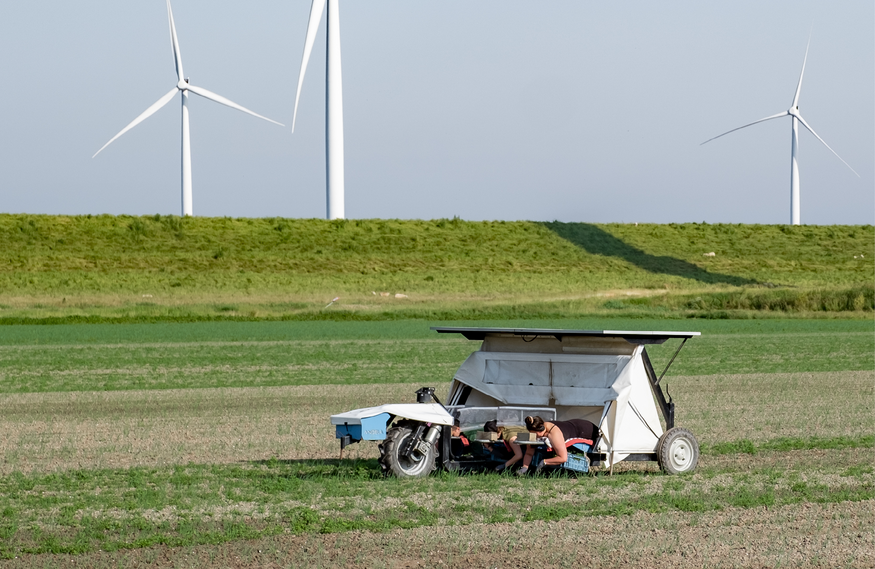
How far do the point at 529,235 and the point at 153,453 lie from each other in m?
87.6

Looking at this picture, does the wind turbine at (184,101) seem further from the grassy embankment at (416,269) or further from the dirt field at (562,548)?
the dirt field at (562,548)

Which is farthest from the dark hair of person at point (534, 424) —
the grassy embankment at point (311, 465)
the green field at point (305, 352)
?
the green field at point (305, 352)

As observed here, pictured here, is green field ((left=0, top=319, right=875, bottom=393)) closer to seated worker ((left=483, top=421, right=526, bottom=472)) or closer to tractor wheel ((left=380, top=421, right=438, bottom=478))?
seated worker ((left=483, top=421, right=526, bottom=472))

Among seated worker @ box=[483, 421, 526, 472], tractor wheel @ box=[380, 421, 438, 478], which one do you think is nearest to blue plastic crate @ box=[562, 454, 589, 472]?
seated worker @ box=[483, 421, 526, 472]

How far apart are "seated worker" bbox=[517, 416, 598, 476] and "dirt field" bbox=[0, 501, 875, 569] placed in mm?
2232

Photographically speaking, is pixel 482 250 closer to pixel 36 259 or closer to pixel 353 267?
pixel 353 267

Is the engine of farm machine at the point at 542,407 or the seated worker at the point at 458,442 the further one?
the seated worker at the point at 458,442

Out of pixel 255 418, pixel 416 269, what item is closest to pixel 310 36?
pixel 416 269

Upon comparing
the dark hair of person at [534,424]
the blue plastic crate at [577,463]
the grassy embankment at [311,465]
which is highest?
the dark hair of person at [534,424]

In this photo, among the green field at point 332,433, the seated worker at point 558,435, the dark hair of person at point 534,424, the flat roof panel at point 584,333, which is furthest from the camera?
the flat roof panel at point 584,333

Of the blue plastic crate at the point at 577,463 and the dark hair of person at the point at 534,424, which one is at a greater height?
the dark hair of person at the point at 534,424

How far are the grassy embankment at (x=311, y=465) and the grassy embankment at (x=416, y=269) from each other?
94.7 ft

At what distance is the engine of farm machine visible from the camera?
46.2 ft

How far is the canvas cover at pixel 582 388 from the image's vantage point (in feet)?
48.2
